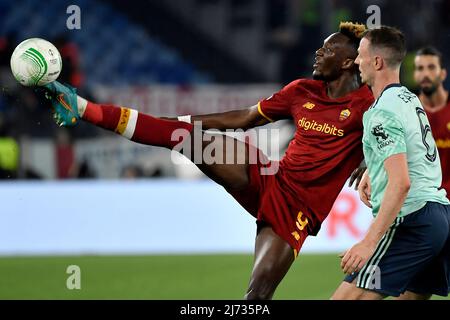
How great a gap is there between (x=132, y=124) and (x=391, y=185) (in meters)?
1.77

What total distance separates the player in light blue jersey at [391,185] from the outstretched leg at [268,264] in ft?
2.74

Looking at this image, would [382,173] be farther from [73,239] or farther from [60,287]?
[73,239]

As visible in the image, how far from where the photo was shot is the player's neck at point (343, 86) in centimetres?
584

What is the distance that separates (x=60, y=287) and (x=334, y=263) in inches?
139

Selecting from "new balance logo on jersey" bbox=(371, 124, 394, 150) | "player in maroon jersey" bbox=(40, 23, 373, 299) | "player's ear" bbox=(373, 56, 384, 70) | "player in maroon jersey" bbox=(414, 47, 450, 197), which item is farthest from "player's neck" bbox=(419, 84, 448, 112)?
"new balance logo on jersey" bbox=(371, 124, 394, 150)

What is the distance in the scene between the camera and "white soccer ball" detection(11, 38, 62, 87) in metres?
5.20

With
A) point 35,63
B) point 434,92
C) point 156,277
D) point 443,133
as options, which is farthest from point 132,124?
point 156,277

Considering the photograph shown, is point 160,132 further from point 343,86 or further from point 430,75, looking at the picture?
point 430,75

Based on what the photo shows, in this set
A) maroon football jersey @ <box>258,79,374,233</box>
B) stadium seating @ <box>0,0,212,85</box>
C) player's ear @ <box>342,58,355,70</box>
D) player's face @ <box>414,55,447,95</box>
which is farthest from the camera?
stadium seating @ <box>0,0,212,85</box>

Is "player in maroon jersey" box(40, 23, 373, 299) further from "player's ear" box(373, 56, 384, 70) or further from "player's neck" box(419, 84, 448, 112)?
"player's neck" box(419, 84, 448, 112)

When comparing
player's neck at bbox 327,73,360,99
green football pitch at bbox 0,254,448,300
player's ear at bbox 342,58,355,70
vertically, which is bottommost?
green football pitch at bbox 0,254,448,300

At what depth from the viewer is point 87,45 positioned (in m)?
16.4
